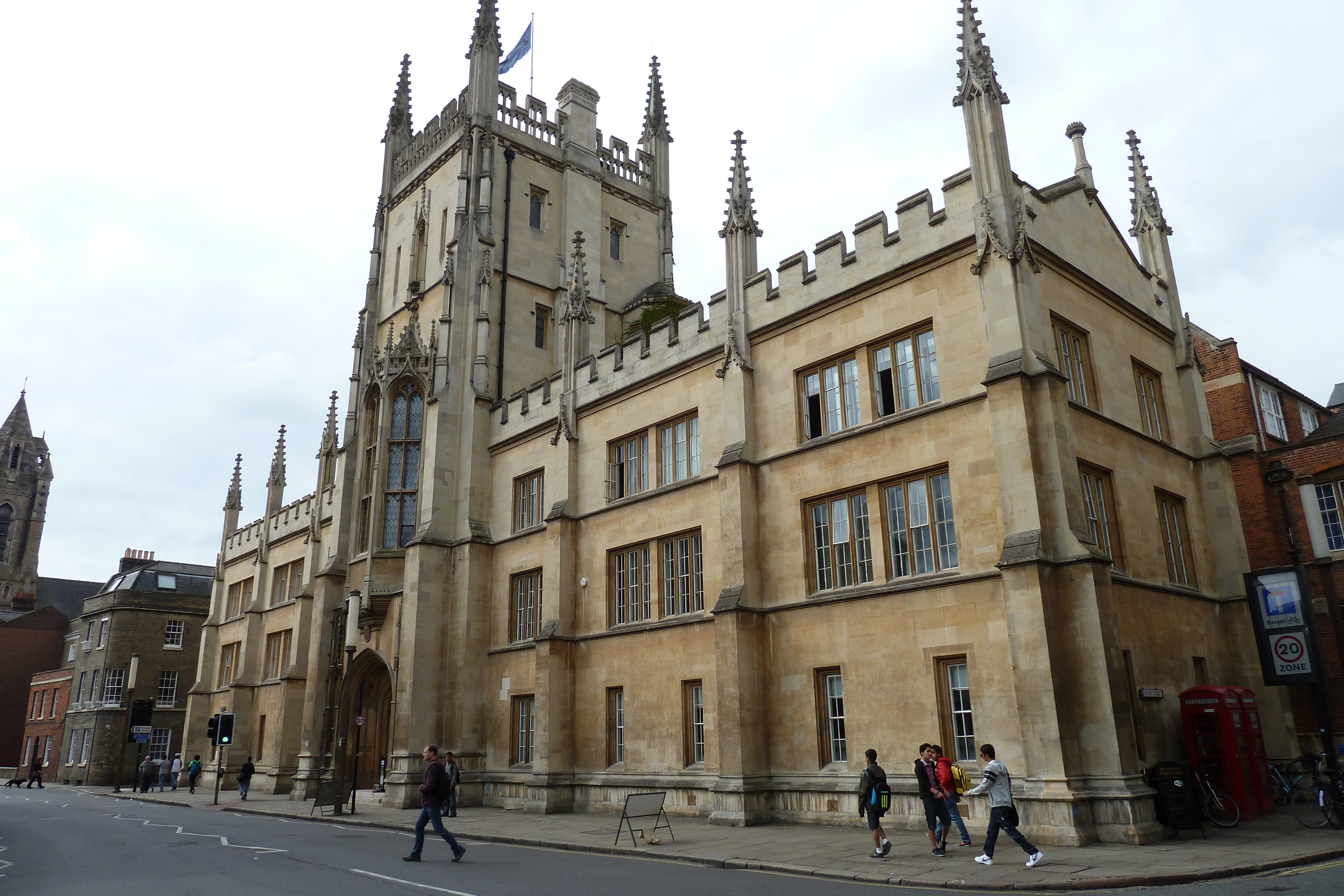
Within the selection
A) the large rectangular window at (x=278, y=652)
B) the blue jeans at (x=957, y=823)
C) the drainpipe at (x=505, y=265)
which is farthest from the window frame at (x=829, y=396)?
the large rectangular window at (x=278, y=652)

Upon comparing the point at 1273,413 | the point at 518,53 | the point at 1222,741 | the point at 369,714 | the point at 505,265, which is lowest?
the point at 1222,741

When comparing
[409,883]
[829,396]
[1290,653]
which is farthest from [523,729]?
[1290,653]

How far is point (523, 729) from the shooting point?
26.1 m

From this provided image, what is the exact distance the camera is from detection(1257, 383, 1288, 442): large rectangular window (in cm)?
2727

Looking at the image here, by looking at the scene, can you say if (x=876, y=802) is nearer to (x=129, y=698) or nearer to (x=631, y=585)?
(x=631, y=585)

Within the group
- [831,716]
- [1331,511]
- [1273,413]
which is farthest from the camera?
[1273,413]

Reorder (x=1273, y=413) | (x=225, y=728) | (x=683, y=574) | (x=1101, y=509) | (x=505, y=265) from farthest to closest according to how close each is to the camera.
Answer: (x=505, y=265), (x=225, y=728), (x=1273, y=413), (x=683, y=574), (x=1101, y=509)

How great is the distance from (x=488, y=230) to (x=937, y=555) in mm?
20905

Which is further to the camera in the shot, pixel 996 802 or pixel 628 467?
pixel 628 467

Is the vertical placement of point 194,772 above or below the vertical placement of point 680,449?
below

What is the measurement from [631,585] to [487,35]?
2255 centimetres

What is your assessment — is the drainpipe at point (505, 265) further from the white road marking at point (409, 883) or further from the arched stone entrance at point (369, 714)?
the white road marking at point (409, 883)

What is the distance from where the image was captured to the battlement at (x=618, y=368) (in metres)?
23.2

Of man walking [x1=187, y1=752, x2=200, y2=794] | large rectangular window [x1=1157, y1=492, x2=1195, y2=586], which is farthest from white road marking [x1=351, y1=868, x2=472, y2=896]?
man walking [x1=187, y1=752, x2=200, y2=794]
